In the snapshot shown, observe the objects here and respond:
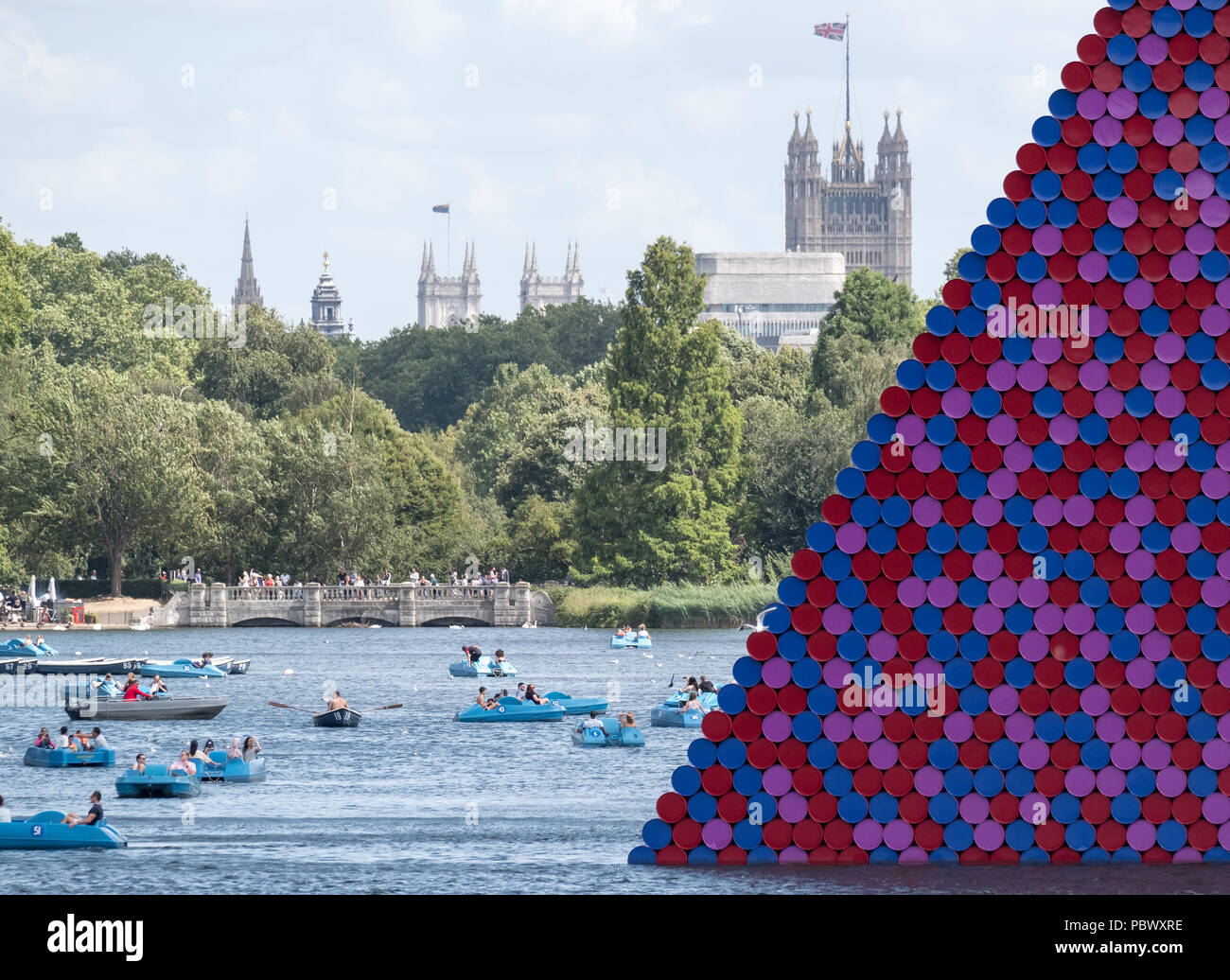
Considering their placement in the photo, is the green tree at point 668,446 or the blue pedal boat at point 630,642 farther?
the green tree at point 668,446

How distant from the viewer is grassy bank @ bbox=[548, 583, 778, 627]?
456 feet

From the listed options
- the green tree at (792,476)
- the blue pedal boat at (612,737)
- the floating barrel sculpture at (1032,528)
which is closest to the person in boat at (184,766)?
the blue pedal boat at (612,737)

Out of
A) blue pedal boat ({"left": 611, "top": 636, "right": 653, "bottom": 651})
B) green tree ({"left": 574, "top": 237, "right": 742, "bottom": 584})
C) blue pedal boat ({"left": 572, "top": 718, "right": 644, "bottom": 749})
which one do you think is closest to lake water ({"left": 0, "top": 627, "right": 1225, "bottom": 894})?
blue pedal boat ({"left": 572, "top": 718, "right": 644, "bottom": 749})

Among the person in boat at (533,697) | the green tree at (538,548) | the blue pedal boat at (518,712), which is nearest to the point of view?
the blue pedal boat at (518,712)

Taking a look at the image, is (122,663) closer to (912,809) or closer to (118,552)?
(118,552)

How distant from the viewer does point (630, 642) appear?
12400 cm

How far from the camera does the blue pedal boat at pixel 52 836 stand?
1925 inches

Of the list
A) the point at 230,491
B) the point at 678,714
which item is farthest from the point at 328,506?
the point at 678,714

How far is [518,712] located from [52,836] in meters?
37.3

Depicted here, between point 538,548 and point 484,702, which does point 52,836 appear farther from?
point 538,548

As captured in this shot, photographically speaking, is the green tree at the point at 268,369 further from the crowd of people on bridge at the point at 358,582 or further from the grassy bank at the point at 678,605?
the grassy bank at the point at 678,605

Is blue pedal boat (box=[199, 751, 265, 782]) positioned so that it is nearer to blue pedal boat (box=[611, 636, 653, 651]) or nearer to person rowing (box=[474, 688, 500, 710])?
person rowing (box=[474, 688, 500, 710])

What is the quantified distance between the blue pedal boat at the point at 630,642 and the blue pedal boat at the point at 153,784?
209 ft

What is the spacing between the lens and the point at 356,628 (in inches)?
5674
